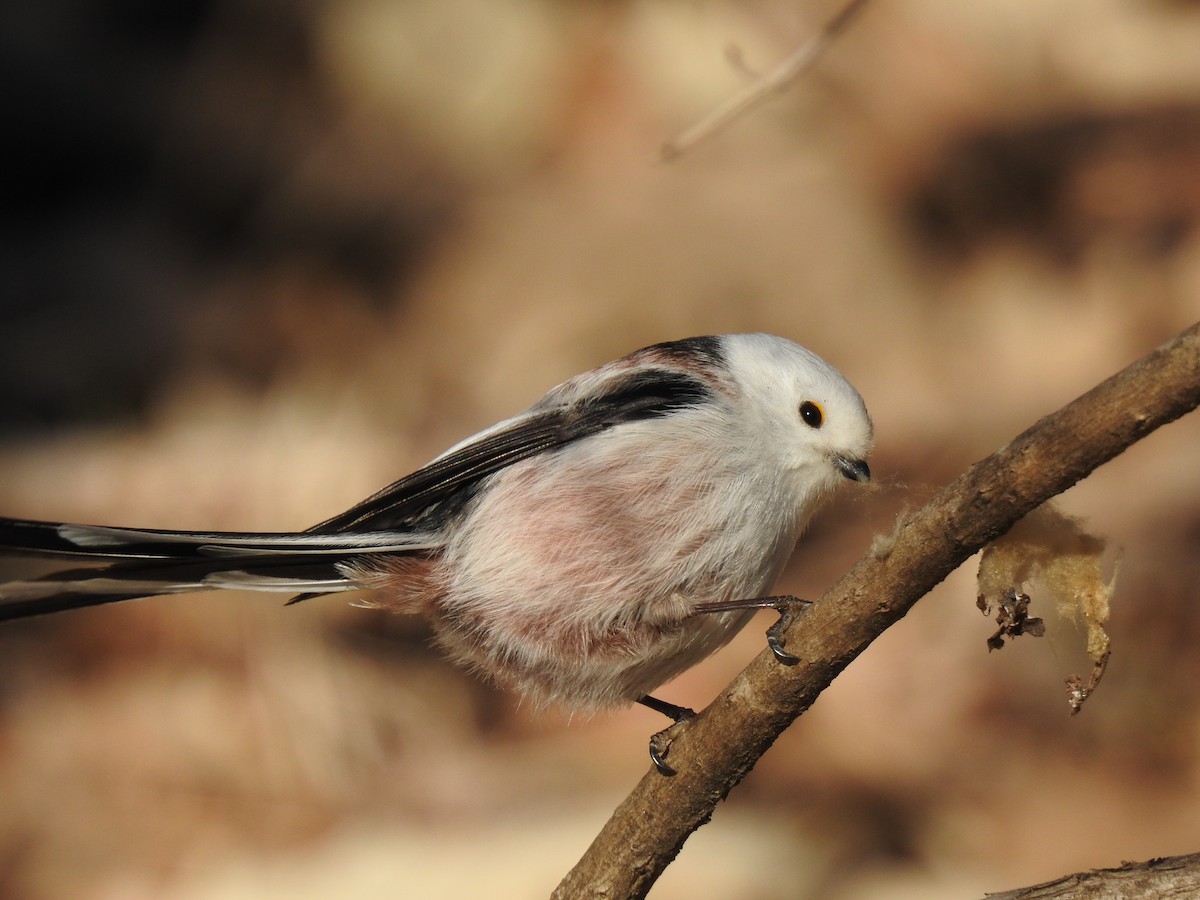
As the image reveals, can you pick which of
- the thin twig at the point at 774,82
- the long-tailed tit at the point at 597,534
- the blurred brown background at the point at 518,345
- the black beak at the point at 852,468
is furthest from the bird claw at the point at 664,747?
the blurred brown background at the point at 518,345

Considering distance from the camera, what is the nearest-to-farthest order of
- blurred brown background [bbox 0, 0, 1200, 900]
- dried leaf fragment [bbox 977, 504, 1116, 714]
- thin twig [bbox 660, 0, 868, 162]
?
1. dried leaf fragment [bbox 977, 504, 1116, 714]
2. thin twig [bbox 660, 0, 868, 162]
3. blurred brown background [bbox 0, 0, 1200, 900]

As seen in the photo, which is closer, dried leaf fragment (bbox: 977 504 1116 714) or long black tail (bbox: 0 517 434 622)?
dried leaf fragment (bbox: 977 504 1116 714)

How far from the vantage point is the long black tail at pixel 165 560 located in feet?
5.01

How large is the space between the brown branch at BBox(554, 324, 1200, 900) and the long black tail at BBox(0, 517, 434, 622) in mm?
594

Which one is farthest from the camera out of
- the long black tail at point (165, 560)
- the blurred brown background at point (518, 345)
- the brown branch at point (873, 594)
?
the blurred brown background at point (518, 345)

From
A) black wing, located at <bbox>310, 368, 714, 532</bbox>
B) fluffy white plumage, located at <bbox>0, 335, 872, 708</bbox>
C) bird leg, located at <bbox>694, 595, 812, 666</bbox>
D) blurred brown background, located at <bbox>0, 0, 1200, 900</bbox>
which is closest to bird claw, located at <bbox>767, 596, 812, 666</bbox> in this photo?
bird leg, located at <bbox>694, 595, 812, 666</bbox>

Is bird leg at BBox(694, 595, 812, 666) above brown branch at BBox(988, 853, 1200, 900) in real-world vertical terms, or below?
above

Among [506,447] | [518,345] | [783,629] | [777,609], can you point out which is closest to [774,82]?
[506,447]

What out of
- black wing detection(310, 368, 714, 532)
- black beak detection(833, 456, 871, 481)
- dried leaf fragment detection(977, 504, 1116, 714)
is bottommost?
dried leaf fragment detection(977, 504, 1116, 714)

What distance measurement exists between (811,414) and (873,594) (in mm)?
619

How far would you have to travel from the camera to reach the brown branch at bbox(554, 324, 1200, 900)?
109 centimetres

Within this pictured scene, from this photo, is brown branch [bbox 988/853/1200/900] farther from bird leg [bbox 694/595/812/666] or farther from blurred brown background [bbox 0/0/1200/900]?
blurred brown background [bbox 0/0/1200/900]

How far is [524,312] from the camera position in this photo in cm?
429

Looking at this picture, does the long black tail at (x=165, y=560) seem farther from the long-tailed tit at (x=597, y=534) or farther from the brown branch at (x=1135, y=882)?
the brown branch at (x=1135, y=882)
